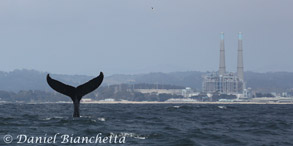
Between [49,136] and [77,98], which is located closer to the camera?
[49,136]

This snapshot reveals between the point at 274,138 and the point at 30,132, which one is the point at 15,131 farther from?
the point at 274,138

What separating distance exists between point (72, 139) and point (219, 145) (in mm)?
5188

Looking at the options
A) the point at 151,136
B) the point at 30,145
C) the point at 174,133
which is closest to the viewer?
the point at 30,145

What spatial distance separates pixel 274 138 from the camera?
76.4 feet

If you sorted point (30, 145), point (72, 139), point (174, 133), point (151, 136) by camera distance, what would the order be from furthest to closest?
point (174, 133) → point (151, 136) → point (72, 139) → point (30, 145)

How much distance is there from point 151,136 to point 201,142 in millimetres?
2112

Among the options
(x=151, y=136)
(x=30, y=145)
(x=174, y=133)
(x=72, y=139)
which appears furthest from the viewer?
(x=174, y=133)

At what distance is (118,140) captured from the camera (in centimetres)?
2064

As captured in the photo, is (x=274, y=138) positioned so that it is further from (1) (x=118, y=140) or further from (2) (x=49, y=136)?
(2) (x=49, y=136)

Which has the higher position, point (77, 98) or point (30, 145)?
point (77, 98)

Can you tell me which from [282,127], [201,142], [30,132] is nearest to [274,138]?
[201,142]

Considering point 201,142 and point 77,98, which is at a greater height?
point 77,98

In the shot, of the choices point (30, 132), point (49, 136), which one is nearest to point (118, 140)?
point (49, 136)

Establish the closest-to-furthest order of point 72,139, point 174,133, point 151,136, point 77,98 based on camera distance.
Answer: point 72,139 → point 151,136 → point 174,133 → point 77,98
